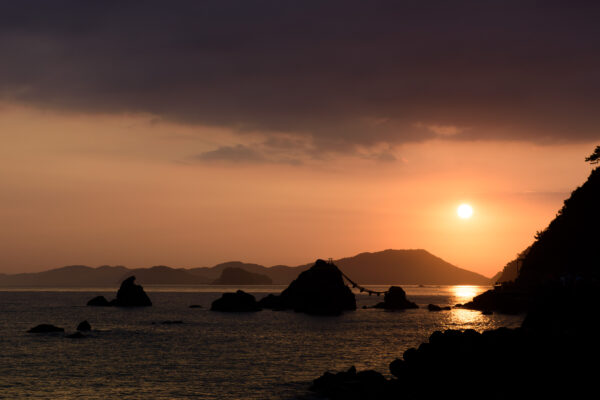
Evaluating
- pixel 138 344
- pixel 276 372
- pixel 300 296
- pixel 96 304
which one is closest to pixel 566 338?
→ pixel 276 372

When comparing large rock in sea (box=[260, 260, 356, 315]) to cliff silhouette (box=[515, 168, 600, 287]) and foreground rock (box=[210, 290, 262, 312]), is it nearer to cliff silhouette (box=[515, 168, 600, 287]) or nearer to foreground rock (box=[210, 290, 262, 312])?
foreground rock (box=[210, 290, 262, 312])

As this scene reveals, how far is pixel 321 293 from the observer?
162 metres

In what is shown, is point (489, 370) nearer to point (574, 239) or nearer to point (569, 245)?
point (574, 239)

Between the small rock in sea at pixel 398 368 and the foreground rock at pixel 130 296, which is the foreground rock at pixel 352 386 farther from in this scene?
the foreground rock at pixel 130 296

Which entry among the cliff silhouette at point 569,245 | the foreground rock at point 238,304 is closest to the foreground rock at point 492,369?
the cliff silhouette at point 569,245

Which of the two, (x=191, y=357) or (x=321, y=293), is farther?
(x=321, y=293)

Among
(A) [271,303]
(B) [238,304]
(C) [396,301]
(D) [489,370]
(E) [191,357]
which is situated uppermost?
(D) [489,370]

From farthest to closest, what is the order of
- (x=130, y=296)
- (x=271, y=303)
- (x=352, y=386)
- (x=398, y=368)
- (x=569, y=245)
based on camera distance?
1. (x=271, y=303)
2. (x=130, y=296)
3. (x=569, y=245)
4. (x=398, y=368)
5. (x=352, y=386)

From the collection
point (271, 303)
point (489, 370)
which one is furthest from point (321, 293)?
point (489, 370)

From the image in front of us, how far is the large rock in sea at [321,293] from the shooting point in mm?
159375

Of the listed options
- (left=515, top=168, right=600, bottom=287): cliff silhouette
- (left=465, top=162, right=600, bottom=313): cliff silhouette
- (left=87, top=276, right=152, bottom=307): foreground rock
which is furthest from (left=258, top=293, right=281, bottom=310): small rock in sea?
(left=515, top=168, right=600, bottom=287): cliff silhouette

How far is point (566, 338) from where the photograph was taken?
40625mm

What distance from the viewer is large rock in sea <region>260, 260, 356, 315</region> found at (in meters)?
159

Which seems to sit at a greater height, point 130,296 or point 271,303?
point 130,296
